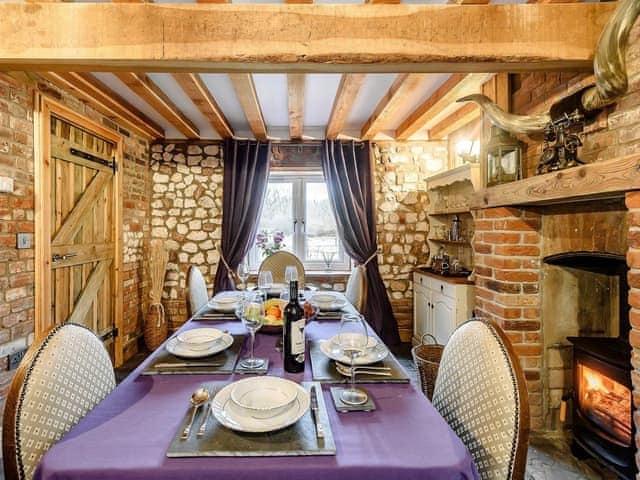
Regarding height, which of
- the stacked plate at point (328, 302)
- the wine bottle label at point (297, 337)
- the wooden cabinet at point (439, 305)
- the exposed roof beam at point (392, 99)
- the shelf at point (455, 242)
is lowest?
the wooden cabinet at point (439, 305)

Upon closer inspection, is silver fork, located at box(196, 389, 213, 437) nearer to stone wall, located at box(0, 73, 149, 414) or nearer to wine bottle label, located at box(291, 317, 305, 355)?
wine bottle label, located at box(291, 317, 305, 355)

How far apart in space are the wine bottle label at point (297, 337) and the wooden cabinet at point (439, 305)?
199 centimetres

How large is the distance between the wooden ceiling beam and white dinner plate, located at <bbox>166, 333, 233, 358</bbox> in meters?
1.62

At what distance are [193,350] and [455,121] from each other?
2.96 metres

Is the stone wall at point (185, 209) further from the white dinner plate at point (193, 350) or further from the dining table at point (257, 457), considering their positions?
the dining table at point (257, 457)

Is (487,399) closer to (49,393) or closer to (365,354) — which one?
(365,354)

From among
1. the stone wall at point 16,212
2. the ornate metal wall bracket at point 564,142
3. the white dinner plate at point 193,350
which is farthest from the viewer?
the stone wall at point 16,212

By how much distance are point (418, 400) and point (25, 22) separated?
2210 millimetres

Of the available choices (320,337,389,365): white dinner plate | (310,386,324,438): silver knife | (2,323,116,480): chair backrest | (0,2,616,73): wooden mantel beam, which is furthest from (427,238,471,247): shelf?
(2,323,116,480): chair backrest

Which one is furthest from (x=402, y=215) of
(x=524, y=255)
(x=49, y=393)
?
(x=49, y=393)

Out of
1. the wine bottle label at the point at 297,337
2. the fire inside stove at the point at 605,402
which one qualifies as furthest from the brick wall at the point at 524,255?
the wine bottle label at the point at 297,337

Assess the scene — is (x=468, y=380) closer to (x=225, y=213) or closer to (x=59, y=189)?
(x=59, y=189)

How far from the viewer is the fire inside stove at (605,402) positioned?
167 cm

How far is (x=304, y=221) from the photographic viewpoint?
13.7 feet
